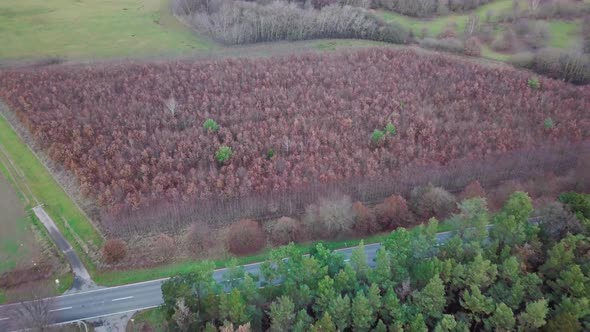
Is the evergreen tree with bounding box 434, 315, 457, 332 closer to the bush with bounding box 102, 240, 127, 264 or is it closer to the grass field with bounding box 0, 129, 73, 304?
the bush with bounding box 102, 240, 127, 264

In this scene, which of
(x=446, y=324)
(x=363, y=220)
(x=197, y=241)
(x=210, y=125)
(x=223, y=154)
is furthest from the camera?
(x=210, y=125)

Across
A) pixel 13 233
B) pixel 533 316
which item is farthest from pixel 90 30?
pixel 533 316

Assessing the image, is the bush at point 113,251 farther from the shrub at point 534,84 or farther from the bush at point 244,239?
the shrub at point 534,84

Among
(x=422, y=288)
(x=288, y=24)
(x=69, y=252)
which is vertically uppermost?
(x=288, y=24)

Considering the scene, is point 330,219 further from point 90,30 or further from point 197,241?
point 90,30

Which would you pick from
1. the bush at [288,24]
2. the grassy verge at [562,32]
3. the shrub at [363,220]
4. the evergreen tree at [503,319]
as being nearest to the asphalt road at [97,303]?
the shrub at [363,220]

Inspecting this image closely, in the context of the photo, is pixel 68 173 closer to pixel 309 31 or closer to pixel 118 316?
pixel 118 316

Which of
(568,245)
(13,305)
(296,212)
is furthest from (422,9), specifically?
(13,305)

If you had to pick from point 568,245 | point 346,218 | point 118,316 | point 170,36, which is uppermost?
point 170,36
